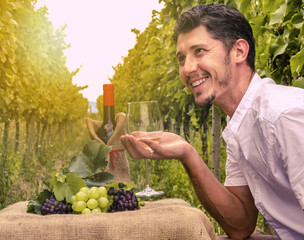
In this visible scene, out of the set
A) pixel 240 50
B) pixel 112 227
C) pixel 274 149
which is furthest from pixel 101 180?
pixel 240 50

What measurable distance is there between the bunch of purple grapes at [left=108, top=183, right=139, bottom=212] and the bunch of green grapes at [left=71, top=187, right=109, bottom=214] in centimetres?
3

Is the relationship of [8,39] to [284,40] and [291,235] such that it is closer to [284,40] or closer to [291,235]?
[284,40]

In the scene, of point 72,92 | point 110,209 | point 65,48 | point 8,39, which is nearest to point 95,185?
point 110,209


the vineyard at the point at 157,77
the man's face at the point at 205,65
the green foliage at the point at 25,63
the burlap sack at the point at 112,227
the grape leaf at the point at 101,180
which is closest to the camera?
the burlap sack at the point at 112,227

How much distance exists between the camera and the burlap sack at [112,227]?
4.42 ft

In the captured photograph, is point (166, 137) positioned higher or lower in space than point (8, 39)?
lower

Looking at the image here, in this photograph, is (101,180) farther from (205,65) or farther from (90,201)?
(205,65)

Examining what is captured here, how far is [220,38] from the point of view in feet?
6.65

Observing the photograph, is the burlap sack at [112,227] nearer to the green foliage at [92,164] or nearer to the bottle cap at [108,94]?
the green foliage at [92,164]

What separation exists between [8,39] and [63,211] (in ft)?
13.1

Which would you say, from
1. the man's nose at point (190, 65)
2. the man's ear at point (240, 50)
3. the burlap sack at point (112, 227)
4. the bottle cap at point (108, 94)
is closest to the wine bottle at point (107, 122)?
the bottle cap at point (108, 94)

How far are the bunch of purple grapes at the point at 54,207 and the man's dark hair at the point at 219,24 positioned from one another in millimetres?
1088

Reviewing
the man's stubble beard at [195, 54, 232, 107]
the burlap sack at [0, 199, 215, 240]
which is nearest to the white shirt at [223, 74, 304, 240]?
the man's stubble beard at [195, 54, 232, 107]

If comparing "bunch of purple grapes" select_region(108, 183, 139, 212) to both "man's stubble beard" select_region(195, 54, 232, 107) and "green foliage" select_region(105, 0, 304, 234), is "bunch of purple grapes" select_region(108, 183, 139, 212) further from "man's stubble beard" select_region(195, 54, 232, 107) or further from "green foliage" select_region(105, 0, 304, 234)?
"green foliage" select_region(105, 0, 304, 234)
